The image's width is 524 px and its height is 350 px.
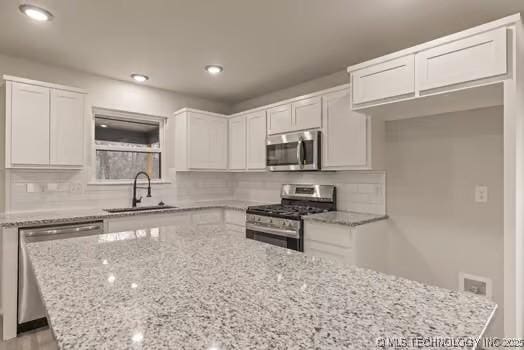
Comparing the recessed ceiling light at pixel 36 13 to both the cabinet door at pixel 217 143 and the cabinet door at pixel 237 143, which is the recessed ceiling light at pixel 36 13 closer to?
the cabinet door at pixel 217 143

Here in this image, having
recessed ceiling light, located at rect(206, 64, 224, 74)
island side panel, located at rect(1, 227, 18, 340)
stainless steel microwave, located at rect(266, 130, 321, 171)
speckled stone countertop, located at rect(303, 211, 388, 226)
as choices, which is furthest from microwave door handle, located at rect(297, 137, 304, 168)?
island side panel, located at rect(1, 227, 18, 340)

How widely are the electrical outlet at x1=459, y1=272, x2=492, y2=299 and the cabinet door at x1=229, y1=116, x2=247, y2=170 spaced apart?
262 centimetres

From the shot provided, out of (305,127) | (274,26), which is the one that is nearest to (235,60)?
(274,26)

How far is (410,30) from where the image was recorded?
2354 millimetres

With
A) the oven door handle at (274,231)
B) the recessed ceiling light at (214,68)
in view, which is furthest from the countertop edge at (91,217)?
the recessed ceiling light at (214,68)

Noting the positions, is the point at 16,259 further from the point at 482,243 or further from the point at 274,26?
the point at 482,243

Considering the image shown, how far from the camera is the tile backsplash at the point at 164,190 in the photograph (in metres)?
2.98

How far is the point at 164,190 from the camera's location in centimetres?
401

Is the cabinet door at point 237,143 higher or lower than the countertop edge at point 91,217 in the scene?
higher

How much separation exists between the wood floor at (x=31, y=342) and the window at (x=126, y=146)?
163cm

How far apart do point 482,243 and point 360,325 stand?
224 centimetres

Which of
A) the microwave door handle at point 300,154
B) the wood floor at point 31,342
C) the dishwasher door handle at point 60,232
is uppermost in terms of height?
the microwave door handle at point 300,154

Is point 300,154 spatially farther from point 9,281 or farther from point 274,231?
point 9,281

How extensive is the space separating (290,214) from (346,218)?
1.77ft
